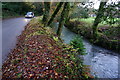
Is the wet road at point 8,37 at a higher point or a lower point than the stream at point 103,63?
higher

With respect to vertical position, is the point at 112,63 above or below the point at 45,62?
below

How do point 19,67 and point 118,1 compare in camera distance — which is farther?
point 118,1

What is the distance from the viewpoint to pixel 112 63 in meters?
7.75

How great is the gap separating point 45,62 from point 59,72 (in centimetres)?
70

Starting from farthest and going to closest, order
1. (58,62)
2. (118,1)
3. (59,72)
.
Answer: (118,1)
(58,62)
(59,72)

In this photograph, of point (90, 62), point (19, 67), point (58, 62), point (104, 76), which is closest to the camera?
point (19, 67)

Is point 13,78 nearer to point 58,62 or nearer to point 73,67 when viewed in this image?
point 58,62

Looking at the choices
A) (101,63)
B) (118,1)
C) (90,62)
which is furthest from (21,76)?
(101,63)

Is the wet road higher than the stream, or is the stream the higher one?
the wet road

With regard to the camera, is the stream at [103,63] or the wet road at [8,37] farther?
the stream at [103,63]

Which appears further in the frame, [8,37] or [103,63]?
[8,37]

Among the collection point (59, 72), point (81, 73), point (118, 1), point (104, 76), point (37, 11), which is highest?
point (37, 11)

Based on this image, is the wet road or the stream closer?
the wet road

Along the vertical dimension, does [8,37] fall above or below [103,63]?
above
